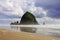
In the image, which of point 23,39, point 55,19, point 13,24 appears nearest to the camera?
point 23,39

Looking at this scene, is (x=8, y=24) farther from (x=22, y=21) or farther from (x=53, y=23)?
(x=53, y=23)

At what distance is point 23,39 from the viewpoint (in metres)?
3.64

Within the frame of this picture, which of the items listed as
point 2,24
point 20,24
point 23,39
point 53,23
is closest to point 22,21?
point 20,24

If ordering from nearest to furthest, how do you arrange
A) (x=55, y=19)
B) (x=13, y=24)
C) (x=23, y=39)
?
(x=23, y=39) < (x=55, y=19) < (x=13, y=24)

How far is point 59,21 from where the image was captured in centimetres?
878

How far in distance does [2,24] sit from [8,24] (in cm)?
41

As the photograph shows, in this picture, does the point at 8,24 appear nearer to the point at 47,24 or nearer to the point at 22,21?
the point at 22,21

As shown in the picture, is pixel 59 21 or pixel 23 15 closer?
pixel 59 21

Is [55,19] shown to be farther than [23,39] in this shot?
Yes

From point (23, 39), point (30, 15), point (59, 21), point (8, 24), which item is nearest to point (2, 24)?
point (8, 24)

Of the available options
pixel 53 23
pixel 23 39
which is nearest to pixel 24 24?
pixel 53 23

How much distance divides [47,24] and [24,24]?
1245mm

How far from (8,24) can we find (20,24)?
0.64 metres

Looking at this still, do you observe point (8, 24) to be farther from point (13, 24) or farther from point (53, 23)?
point (53, 23)
